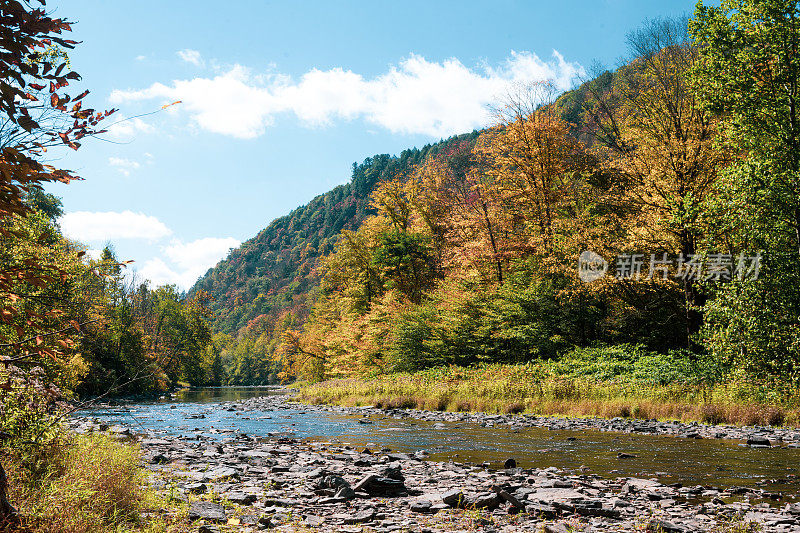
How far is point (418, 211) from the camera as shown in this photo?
4091 cm

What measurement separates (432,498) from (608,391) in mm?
14949

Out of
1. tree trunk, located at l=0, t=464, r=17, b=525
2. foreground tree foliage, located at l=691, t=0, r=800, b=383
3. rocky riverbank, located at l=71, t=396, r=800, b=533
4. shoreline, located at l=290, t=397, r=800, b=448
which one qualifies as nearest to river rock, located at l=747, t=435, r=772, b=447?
shoreline, located at l=290, t=397, r=800, b=448

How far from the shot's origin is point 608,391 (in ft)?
63.3

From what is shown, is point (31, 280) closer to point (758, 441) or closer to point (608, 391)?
point (758, 441)

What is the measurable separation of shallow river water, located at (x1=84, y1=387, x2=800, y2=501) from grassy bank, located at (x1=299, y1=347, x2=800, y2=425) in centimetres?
371

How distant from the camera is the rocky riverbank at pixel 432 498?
5625 mm

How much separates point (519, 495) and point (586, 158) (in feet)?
92.7

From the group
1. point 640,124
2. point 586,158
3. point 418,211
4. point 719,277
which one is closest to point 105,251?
point 418,211

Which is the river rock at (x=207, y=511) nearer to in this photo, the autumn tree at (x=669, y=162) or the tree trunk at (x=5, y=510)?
the tree trunk at (x=5, y=510)

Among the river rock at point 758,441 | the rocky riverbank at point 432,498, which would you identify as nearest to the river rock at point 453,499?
the rocky riverbank at point 432,498

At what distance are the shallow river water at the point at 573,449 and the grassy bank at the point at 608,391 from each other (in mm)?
3715

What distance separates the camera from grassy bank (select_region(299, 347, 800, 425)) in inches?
602

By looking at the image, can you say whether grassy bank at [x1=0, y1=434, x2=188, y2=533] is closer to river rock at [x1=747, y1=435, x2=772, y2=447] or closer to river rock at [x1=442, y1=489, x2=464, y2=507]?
river rock at [x1=442, y1=489, x2=464, y2=507]

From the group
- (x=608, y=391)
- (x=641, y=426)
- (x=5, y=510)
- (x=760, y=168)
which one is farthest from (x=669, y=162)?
(x=5, y=510)
